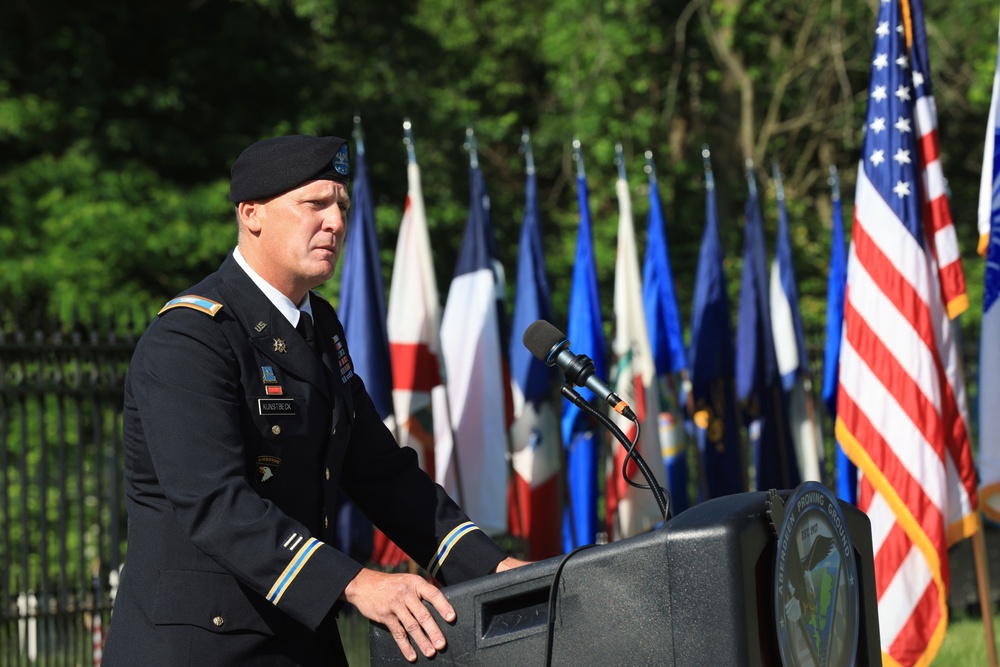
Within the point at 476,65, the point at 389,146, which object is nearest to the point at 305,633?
the point at 389,146

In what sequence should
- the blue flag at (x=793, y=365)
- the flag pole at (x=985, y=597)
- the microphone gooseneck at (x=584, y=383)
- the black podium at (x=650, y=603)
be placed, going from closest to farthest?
the black podium at (x=650, y=603), the microphone gooseneck at (x=584, y=383), the flag pole at (x=985, y=597), the blue flag at (x=793, y=365)

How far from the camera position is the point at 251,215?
2.56 meters

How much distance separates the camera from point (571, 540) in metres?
8.77

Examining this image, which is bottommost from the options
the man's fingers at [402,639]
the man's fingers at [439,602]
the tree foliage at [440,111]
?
the man's fingers at [402,639]

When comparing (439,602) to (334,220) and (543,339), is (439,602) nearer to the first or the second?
(543,339)

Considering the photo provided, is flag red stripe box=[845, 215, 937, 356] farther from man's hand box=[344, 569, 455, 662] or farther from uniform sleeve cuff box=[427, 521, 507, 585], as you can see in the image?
man's hand box=[344, 569, 455, 662]

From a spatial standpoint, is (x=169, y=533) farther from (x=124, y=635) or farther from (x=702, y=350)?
(x=702, y=350)

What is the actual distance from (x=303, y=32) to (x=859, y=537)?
1307 cm

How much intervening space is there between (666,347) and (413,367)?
201 cm

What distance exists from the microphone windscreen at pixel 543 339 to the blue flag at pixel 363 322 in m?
4.78

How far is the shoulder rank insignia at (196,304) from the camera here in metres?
2.44

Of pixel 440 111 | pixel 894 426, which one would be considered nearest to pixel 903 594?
pixel 894 426

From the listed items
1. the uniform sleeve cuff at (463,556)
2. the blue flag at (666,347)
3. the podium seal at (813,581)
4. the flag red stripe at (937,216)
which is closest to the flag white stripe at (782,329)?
the blue flag at (666,347)

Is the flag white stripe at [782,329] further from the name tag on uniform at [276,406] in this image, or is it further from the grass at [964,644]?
the name tag on uniform at [276,406]
